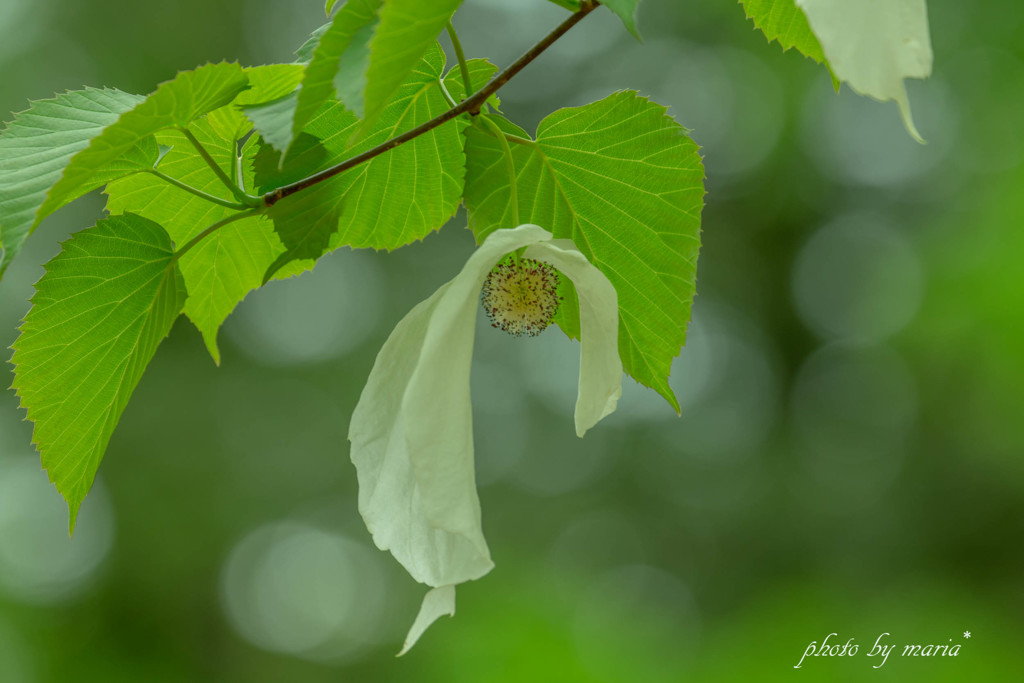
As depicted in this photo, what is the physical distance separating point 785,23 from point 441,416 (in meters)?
0.27

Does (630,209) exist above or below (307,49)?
below

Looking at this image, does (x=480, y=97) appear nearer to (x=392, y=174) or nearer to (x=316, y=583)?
(x=392, y=174)

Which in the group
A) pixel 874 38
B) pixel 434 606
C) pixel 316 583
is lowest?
A: pixel 316 583

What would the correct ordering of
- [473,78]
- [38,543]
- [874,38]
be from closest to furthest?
[874,38] → [473,78] → [38,543]

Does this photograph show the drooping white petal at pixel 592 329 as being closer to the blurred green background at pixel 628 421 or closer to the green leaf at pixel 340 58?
the green leaf at pixel 340 58

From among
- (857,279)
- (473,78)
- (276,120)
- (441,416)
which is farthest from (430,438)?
(857,279)

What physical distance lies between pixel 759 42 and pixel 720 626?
276 centimetres

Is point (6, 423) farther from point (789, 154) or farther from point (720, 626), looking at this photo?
point (789, 154)

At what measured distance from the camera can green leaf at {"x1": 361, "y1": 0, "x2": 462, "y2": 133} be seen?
246mm

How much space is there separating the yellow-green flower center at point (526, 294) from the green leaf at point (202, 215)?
0.41 ft

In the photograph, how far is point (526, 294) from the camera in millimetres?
420

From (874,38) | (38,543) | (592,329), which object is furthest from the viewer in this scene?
(38,543)

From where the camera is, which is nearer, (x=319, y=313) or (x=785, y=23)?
(x=785, y=23)

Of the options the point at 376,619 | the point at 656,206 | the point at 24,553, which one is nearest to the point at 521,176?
the point at 656,206
